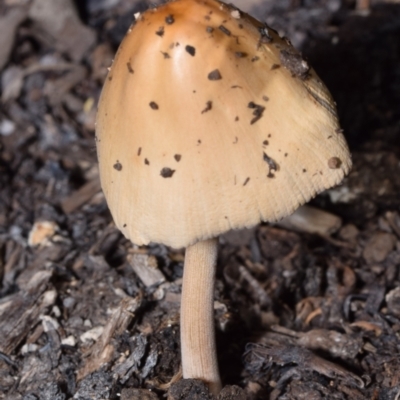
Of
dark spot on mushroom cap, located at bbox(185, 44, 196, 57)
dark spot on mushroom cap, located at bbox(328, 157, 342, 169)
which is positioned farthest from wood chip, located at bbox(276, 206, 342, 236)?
dark spot on mushroom cap, located at bbox(185, 44, 196, 57)

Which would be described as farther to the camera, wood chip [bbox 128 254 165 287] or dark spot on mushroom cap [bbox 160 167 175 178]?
wood chip [bbox 128 254 165 287]

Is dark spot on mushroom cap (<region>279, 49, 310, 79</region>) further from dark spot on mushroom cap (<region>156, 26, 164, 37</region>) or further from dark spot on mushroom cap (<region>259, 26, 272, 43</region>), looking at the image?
dark spot on mushroom cap (<region>156, 26, 164, 37</region>)

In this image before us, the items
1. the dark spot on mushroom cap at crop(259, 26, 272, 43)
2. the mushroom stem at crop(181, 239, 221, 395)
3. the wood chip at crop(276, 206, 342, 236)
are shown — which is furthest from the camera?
the wood chip at crop(276, 206, 342, 236)

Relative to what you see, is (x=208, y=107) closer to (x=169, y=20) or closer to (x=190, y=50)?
(x=190, y=50)

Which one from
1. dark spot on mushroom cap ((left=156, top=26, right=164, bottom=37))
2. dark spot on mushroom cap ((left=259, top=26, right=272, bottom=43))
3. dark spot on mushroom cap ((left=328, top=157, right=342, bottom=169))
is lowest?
dark spot on mushroom cap ((left=328, top=157, right=342, bottom=169))

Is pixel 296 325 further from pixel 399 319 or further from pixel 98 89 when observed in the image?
pixel 98 89

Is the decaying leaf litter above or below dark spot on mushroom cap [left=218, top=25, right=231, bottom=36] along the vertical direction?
below

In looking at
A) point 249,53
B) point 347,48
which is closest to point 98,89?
point 347,48

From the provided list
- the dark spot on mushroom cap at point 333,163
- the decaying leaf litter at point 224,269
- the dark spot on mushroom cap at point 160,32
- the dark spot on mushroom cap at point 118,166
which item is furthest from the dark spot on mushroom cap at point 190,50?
the decaying leaf litter at point 224,269
